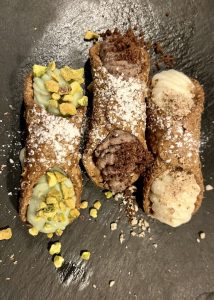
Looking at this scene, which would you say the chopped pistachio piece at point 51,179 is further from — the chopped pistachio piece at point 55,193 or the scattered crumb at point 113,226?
the scattered crumb at point 113,226

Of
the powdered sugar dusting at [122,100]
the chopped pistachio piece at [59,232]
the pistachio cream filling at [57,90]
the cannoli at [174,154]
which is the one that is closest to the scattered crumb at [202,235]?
the cannoli at [174,154]

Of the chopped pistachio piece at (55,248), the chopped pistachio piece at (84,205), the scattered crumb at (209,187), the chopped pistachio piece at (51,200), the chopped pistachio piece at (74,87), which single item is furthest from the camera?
the scattered crumb at (209,187)

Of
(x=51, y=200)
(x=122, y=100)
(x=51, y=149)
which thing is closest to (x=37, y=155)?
(x=51, y=149)

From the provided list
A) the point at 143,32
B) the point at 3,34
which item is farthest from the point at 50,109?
the point at 143,32

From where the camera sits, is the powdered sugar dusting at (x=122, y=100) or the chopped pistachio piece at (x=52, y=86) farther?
the powdered sugar dusting at (x=122, y=100)

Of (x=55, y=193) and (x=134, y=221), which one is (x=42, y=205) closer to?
(x=55, y=193)

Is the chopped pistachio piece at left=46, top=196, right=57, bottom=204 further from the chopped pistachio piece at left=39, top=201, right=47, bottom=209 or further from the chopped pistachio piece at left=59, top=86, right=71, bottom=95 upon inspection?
the chopped pistachio piece at left=59, top=86, right=71, bottom=95
